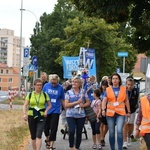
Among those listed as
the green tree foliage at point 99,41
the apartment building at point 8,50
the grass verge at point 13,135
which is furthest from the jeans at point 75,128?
the apartment building at point 8,50

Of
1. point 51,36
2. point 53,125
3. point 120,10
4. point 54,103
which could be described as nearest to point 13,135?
point 53,125

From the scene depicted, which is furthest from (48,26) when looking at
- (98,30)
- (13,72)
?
(13,72)

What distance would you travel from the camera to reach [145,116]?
23.0 feet

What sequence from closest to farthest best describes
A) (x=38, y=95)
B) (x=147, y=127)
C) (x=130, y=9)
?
(x=147, y=127) < (x=38, y=95) < (x=130, y=9)

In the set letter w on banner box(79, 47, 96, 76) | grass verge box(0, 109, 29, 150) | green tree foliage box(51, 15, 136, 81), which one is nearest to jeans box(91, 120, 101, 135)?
grass verge box(0, 109, 29, 150)

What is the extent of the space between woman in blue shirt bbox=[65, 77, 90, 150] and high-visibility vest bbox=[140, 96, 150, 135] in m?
3.33

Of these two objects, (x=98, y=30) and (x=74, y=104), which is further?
(x=98, y=30)

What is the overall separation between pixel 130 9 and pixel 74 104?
2511mm

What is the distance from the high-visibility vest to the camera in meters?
6.99

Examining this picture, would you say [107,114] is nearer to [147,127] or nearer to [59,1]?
[147,127]

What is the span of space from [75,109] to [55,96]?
86 cm

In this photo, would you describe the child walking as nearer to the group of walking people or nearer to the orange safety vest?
the group of walking people

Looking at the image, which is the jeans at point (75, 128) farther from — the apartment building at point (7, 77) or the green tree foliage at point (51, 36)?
the apartment building at point (7, 77)

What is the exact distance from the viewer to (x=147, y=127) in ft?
23.1
